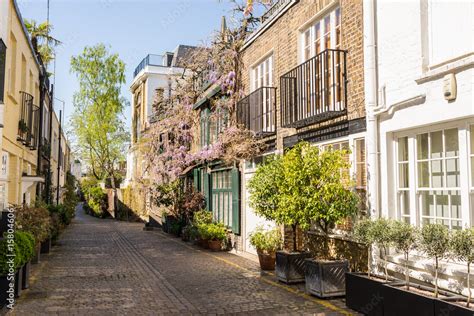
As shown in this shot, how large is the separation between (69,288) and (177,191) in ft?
34.8

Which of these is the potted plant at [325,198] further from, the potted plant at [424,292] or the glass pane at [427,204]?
the potted plant at [424,292]

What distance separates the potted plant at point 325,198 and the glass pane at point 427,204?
3.65 ft

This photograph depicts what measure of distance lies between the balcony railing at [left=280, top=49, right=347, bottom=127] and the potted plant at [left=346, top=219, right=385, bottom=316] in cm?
254

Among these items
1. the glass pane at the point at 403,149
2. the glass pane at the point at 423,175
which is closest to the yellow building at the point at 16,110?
the glass pane at the point at 403,149

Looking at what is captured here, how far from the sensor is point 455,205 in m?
6.07

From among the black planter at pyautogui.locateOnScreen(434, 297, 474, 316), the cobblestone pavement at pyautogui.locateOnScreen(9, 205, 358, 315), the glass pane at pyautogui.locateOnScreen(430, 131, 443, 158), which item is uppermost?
the glass pane at pyautogui.locateOnScreen(430, 131, 443, 158)

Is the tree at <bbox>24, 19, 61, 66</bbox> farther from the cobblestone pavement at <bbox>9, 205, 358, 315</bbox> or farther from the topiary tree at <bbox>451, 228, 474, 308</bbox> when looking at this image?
the topiary tree at <bbox>451, 228, 474, 308</bbox>

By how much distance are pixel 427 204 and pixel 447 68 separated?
6.62 feet

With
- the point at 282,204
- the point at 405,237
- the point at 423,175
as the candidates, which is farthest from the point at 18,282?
the point at 423,175

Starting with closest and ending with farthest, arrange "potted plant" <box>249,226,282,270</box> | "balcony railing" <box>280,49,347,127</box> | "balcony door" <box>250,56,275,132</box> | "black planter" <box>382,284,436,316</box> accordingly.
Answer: "black planter" <box>382,284,436,316</box>
"balcony railing" <box>280,49,347,127</box>
"potted plant" <box>249,226,282,270</box>
"balcony door" <box>250,56,275,132</box>

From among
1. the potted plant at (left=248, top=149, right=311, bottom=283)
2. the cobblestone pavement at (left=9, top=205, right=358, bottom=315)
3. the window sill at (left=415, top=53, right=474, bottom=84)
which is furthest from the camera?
the potted plant at (left=248, top=149, right=311, bottom=283)

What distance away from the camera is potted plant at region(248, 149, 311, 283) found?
772cm

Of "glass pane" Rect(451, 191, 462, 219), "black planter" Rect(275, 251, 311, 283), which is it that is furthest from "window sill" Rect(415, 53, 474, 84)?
"black planter" Rect(275, 251, 311, 283)

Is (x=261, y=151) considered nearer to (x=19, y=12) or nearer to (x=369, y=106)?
(x=369, y=106)
